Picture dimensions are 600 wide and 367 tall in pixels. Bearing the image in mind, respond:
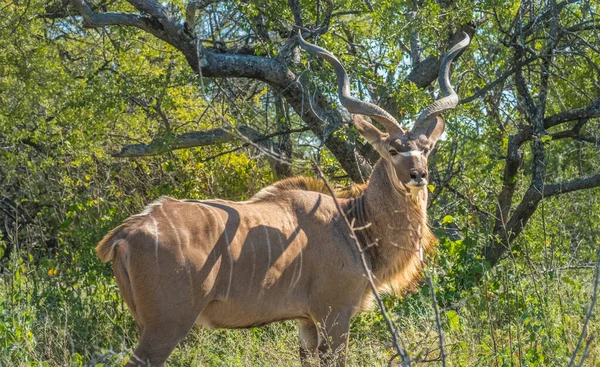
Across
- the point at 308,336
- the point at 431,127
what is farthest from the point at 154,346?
the point at 431,127

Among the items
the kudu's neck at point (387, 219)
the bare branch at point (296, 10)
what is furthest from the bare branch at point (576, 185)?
the bare branch at point (296, 10)

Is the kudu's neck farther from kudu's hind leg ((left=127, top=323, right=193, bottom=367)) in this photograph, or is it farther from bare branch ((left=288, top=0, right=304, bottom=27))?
bare branch ((left=288, top=0, right=304, bottom=27))

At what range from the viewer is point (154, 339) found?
13.6 ft

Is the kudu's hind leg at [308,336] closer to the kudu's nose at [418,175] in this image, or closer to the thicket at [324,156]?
the thicket at [324,156]

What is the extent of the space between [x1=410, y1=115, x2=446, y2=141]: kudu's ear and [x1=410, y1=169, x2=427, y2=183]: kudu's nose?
436 mm

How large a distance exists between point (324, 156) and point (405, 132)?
1907 mm

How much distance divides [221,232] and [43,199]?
424 centimetres

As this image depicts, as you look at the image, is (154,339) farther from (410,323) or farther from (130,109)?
(130,109)

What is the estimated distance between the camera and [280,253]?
456 centimetres

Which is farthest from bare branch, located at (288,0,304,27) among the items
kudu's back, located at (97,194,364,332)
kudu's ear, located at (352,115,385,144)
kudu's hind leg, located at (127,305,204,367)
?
kudu's hind leg, located at (127,305,204,367)

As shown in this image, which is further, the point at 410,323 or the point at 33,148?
the point at 33,148

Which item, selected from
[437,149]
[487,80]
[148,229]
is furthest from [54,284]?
[487,80]

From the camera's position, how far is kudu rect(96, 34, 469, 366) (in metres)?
4.18

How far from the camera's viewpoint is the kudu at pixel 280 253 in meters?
4.18
